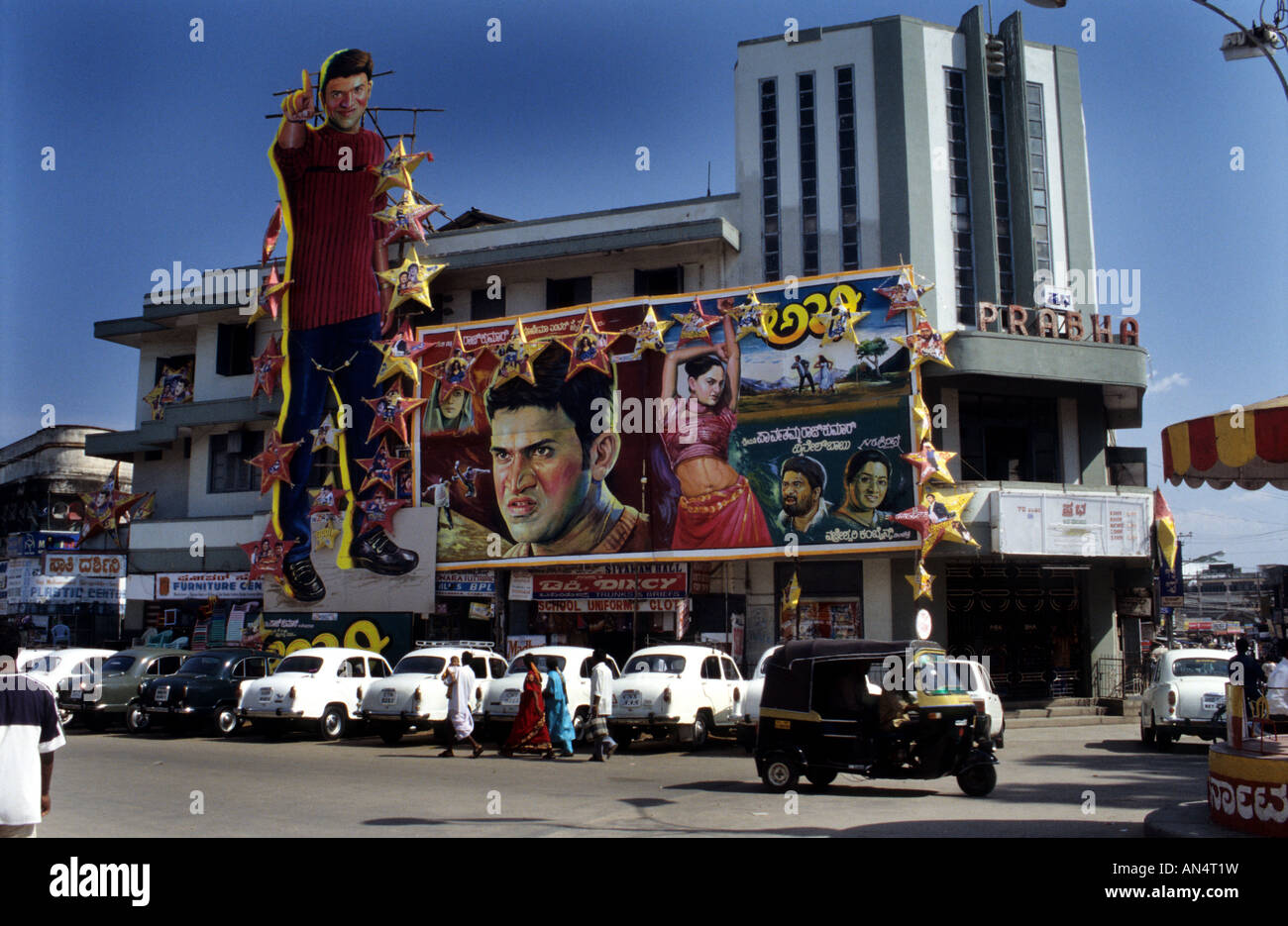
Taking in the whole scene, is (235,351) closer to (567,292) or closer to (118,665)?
(567,292)

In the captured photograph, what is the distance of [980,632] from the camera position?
27750mm

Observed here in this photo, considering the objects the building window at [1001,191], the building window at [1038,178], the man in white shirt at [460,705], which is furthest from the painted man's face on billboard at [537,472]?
the building window at [1038,178]

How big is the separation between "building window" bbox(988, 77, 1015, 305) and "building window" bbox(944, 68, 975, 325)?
703 mm

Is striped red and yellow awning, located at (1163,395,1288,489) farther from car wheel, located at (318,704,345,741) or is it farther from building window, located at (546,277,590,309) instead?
building window, located at (546,277,590,309)

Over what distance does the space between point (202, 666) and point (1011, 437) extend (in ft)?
65.7

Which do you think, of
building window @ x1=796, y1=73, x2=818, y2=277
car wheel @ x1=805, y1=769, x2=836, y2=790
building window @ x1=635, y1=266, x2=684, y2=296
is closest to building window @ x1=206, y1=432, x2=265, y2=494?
building window @ x1=635, y1=266, x2=684, y2=296

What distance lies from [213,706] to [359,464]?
10168 mm

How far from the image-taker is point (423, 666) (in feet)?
71.9

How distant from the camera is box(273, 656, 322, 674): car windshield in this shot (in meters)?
22.6

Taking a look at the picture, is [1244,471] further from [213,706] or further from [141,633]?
[141,633]

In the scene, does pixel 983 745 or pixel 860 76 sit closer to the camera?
pixel 983 745

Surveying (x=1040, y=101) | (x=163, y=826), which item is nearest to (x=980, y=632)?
(x=1040, y=101)

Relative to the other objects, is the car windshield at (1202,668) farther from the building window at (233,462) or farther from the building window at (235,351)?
the building window at (235,351)

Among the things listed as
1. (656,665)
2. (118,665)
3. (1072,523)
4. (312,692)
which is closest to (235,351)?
(118,665)
